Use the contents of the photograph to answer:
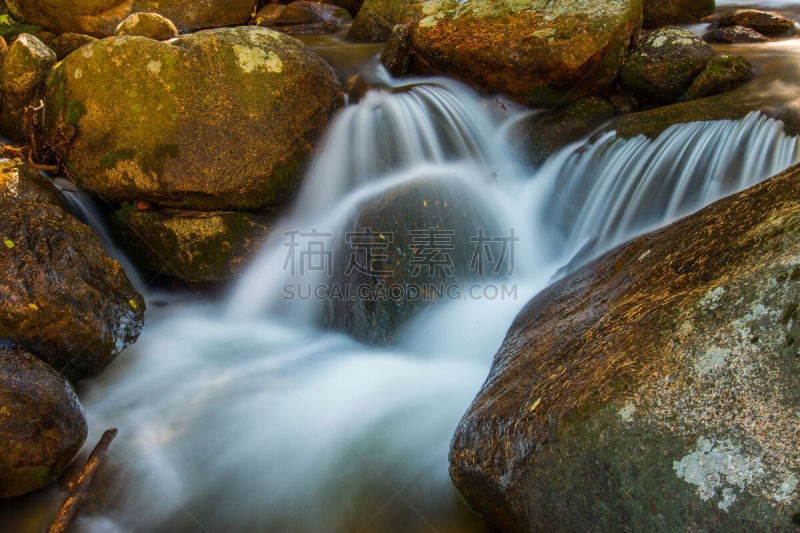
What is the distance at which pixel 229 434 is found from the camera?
345 cm

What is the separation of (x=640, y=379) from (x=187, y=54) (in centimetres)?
492

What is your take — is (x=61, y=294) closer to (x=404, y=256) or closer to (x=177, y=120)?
(x=177, y=120)

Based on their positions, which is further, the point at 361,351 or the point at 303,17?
the point at 303,17

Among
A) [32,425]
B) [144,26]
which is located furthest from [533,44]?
[32,425]

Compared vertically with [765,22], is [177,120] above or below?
below

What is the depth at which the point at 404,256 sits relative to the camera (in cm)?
404

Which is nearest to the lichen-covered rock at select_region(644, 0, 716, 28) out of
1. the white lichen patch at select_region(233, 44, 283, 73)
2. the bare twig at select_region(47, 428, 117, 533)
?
the white lichen patch at select_region(233, 44, 283, 73)

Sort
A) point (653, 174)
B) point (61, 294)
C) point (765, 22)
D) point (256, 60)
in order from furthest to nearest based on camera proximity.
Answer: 1. point (765, 22)
2. point (256, 60)
3. point (653, 174)
4. point (61, 294)

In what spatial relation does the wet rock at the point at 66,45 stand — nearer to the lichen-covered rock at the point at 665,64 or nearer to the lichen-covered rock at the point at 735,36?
the lichen-covered rock at the point at 665,64

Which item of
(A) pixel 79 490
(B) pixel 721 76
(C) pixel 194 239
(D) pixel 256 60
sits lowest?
(A) pixel 79 490

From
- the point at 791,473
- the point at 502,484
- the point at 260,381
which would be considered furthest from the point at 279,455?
the point at 791,473

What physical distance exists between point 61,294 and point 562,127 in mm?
4895

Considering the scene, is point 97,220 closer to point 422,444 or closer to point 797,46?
point 422,444

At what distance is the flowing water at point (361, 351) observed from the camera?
293 cm
